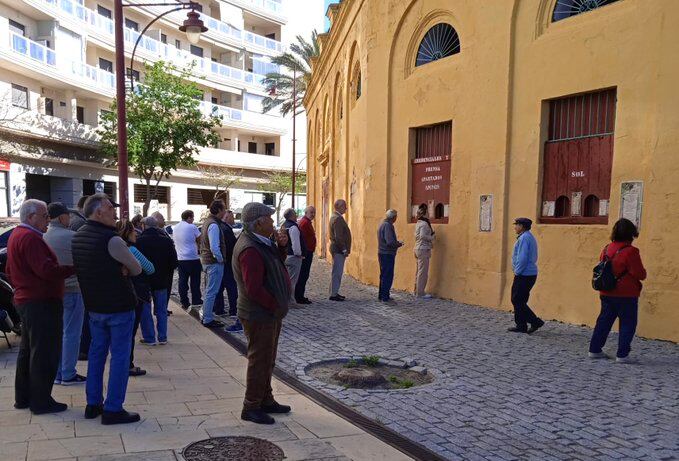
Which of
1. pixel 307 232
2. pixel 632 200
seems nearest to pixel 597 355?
pixel 632 200

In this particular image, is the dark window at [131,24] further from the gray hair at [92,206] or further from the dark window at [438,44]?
the gray hair at [92,206]

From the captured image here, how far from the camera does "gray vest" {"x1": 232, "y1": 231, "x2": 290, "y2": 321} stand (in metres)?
4.18

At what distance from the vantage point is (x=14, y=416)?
4312mm

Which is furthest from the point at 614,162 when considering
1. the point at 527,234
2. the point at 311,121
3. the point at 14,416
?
the point at 311,121

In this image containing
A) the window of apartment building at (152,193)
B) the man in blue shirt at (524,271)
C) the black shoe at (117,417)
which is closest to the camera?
the black shoe at (117,417)

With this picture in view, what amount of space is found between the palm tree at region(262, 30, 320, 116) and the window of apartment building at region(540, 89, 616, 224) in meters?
22.0

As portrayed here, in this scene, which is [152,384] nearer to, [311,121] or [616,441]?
[616,441]

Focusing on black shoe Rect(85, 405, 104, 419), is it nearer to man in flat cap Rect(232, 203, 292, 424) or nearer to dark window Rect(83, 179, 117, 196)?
man in flat cap Rect(232, 203, 292, 424)

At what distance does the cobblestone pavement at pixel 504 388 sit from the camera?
13.3 ft

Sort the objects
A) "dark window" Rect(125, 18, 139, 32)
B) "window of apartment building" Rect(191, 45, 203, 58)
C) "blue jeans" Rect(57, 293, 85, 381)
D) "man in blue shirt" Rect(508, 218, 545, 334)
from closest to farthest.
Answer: "blue jeans" Rect(57, 293, 85, 381) < "man in blue shirt" Rect(508, 218, 545, 334) < "dark window" Rect(125, 18, 139, 32) < "window of apartment building" Rect(191, 45, 203, 58)

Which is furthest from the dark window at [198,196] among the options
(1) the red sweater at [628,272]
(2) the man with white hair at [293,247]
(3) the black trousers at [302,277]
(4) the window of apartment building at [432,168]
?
(1) the red sweater at [628,272]

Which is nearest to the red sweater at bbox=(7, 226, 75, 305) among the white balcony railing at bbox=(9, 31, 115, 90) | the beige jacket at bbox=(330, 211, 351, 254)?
the beige jacket at bbox=(330, 211, 351, 254)

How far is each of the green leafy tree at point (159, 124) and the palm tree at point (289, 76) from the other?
720 centimetres

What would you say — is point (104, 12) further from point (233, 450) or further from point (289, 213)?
point (233, 450)
